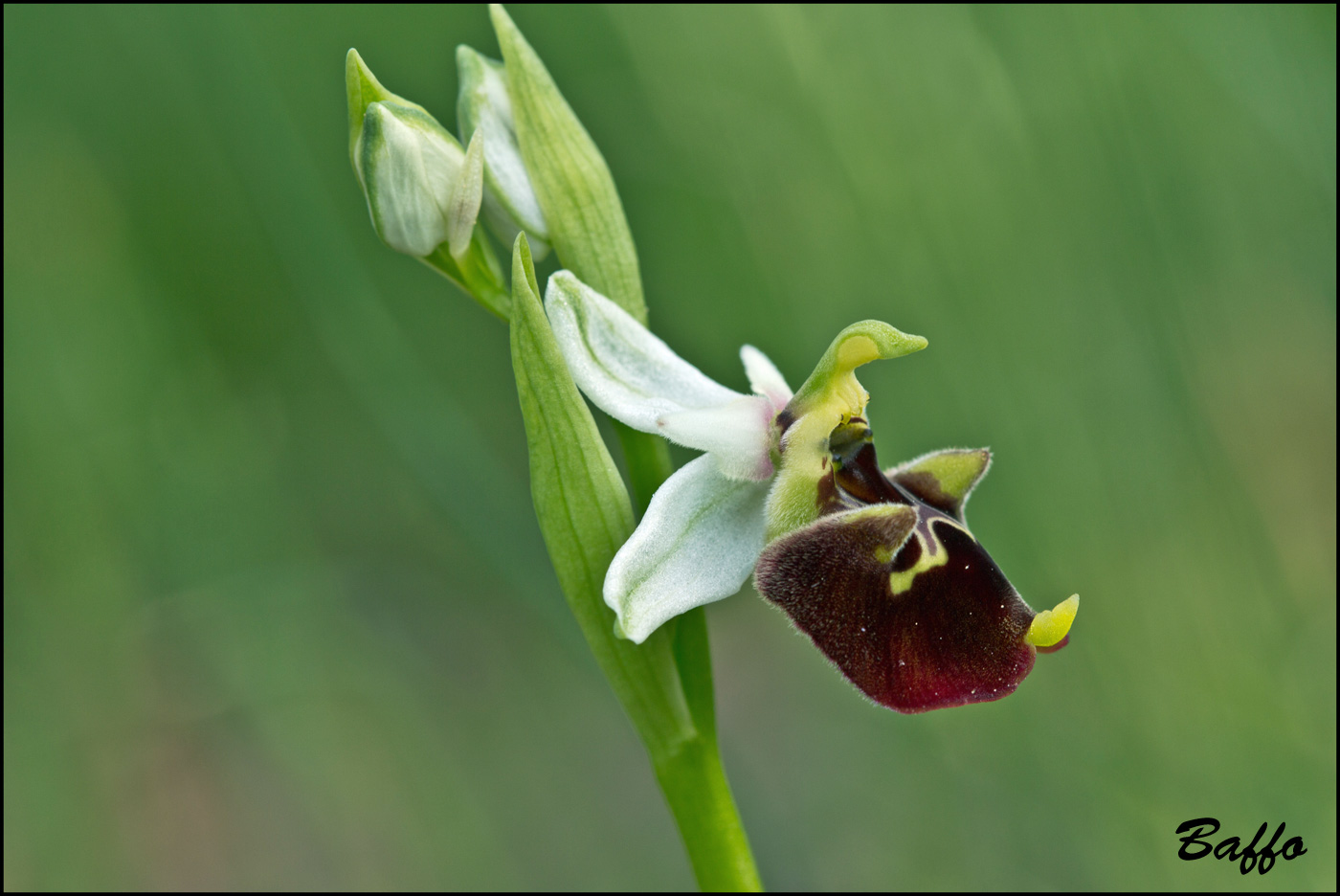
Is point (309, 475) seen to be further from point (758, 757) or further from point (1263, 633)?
point (1263, 633)

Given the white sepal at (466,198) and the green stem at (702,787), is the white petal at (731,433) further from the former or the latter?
the white sepal at (466,198)

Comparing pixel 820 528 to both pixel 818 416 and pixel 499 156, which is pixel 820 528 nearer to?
pixel 818 416

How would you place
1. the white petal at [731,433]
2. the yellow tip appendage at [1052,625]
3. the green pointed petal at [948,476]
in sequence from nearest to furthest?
the yellow tip appendage at [1052,625] < the white petal at [731,433] < the green pointed petal at [948,476]

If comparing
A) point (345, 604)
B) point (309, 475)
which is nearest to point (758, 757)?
point (345, 604)

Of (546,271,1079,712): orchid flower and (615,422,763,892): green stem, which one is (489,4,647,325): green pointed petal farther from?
(615,422,763,892): green stem

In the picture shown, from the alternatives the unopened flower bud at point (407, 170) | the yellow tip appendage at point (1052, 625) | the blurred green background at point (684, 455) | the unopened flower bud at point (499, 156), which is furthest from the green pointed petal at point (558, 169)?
the blurred green background at point (684, 455)

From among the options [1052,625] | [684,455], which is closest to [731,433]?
[1052,625]

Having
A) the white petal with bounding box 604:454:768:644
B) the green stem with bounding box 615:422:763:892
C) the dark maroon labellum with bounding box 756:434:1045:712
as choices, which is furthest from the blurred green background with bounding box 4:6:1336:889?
the dark maroon labellum with bounding box 756:434:1045:712
